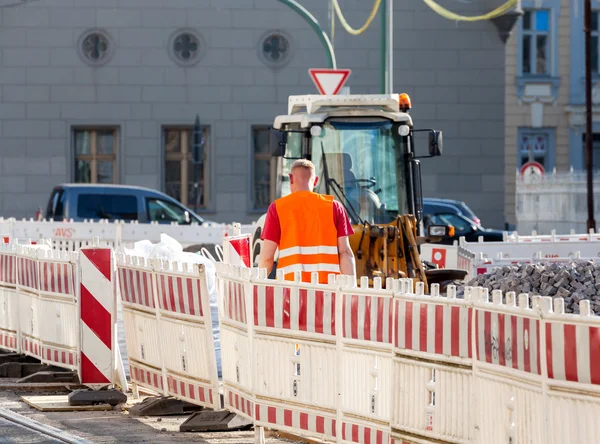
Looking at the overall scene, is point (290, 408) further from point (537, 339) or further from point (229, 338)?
point (537, 339)

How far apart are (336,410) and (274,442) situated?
1120 mm

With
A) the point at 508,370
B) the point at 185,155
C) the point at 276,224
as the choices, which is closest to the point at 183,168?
the point at 185,155

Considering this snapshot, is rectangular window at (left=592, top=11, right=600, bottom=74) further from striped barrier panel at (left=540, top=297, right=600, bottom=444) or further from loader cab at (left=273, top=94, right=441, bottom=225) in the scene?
striped barrier panel at (left=540, top=297, right=600, bottom=444)

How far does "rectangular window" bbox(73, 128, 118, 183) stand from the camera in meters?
42.2

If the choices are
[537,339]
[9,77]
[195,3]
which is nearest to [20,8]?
[9,77]

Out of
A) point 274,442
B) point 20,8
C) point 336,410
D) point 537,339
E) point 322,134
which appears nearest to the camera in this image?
point 537,339

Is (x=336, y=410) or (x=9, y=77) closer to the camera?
(x=336, y=410)

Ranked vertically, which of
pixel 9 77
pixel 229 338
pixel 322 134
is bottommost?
pixel 229 338

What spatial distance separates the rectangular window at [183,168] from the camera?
42219 mm

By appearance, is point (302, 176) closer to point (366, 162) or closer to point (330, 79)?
point (366, 162)

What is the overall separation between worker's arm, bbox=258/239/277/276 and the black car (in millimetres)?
20616

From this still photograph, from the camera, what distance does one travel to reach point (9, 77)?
4112 centimetres

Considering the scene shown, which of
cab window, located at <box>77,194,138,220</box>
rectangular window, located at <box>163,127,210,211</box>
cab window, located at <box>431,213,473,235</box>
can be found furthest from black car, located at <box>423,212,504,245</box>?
rectangular window, located at <box>163,127,210,211</box>

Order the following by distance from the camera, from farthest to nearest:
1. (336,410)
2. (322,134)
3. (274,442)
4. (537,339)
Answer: (322,134)
(274,442)
(336,410)
(537,339)
